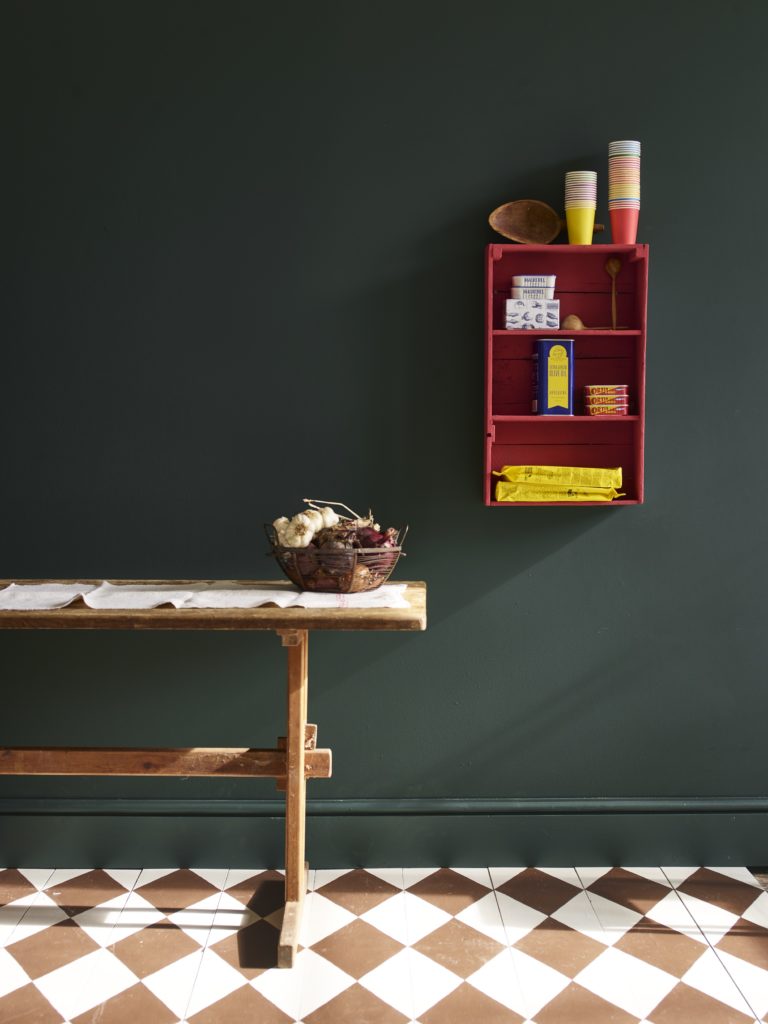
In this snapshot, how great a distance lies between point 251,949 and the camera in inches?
105

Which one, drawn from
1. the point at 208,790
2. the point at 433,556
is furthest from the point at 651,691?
the point at 208,790

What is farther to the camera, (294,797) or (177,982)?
(294,797)

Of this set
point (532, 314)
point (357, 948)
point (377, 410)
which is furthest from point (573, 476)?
point (357, 948)

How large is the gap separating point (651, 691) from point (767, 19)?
2196mm

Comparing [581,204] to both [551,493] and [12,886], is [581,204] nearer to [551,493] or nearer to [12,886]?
[551,493]

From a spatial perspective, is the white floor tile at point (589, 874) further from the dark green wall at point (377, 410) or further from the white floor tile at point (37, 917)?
the white floor tile at point (37, 917)

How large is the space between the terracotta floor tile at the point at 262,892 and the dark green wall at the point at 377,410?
3.8 inches

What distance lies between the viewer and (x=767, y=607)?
319 cm

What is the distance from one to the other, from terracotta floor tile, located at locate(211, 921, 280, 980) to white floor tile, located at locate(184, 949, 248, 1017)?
0.06 feet

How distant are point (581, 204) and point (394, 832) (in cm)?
210

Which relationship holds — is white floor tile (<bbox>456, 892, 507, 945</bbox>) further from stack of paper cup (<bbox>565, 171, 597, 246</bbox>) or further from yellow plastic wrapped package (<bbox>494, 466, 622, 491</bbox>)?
stack of paper cup (<bbox>565, 171, 597, 246</bbox>)

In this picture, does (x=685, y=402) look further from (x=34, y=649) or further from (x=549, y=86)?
(x=34, y=649)

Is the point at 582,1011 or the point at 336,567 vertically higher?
the point at 336,567

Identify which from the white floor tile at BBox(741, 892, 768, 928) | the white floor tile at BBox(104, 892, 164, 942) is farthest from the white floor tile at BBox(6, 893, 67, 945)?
the white floor tile at BBox(741, 892, 768, 928)
